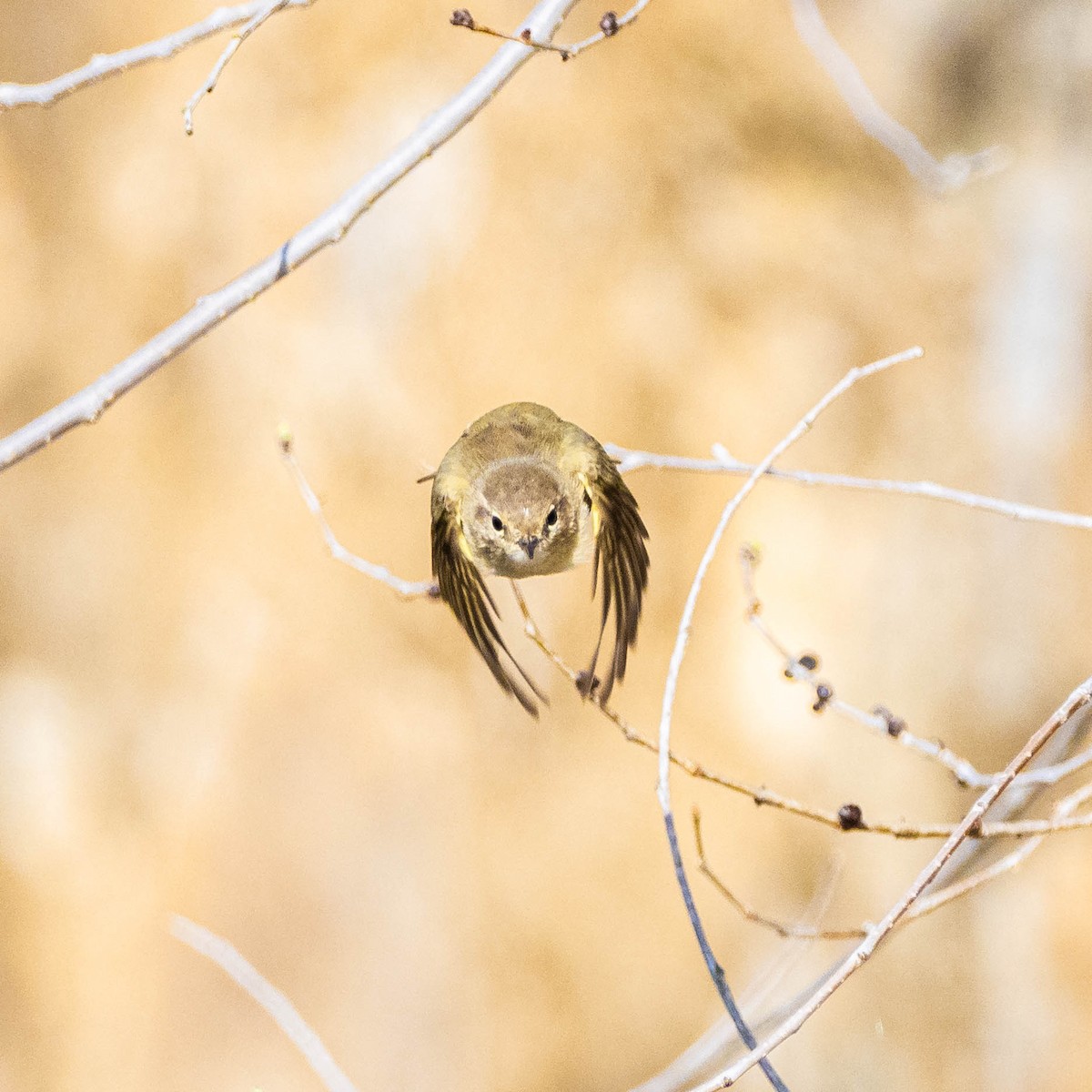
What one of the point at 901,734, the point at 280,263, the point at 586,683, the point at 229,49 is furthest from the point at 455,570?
the point at 229,49

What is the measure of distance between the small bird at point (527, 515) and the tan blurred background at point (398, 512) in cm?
237

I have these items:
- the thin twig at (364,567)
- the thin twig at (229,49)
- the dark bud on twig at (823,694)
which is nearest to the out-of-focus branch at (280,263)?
the thin twig at (229,49)

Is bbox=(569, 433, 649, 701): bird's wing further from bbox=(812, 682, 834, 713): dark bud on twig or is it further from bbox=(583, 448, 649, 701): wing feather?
bbox=(812, 682, 834, 713): dark bud on twig

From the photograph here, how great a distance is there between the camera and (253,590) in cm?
538

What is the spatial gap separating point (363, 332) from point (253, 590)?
3.84 feet

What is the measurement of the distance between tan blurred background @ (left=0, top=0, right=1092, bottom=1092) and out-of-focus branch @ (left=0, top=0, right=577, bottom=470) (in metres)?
2.70

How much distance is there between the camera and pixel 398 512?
5301 millimetres

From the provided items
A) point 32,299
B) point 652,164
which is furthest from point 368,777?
point 652,164

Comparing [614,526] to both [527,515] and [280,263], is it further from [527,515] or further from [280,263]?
[280,263]

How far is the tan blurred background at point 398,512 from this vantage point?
5273mm

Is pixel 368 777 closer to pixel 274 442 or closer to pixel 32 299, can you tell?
pixel 274 442

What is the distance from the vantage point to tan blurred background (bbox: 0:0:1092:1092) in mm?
5273

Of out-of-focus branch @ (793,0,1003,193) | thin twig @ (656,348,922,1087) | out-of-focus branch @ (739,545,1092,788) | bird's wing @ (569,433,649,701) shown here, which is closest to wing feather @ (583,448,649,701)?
bird's wing @ (569,433,649,701)

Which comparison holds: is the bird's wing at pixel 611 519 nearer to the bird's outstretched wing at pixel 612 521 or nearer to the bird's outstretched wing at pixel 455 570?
the bird's outstretched wing at pixel 612 521
